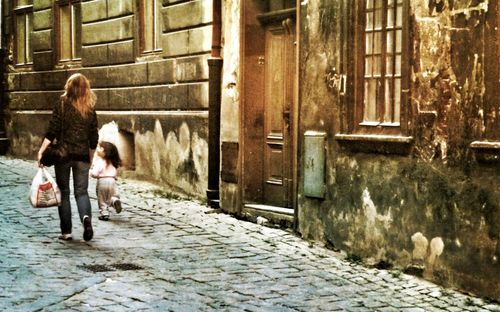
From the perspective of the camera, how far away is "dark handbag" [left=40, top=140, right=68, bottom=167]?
9.36 metres

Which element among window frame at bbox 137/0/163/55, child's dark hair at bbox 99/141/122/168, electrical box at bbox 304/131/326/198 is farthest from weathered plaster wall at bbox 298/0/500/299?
window frame at bbox 137/0/163/55

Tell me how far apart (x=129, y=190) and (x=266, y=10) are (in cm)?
420

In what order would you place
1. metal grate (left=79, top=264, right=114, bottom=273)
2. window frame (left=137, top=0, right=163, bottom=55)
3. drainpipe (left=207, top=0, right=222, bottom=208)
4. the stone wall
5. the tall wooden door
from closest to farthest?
metal grate (left=79, top=264, right=114, bottom=273), the tall wooden door, drainpipe (left=207, top=0, right=222, bottom=208), the stone wall, window frame (left=137, top=0, right=163, bottom=55)

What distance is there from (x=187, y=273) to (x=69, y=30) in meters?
11.5

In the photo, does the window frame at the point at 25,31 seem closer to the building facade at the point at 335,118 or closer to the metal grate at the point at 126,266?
the building facade at the point at 335,118

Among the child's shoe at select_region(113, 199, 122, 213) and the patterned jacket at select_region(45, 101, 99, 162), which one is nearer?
the patterned jacket at select_region(45, 101, 99, 162)

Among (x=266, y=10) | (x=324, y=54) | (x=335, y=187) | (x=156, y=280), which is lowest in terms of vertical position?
(x=156, y=280)

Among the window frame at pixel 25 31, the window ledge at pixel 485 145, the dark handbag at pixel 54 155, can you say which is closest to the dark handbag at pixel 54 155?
the dark handbag at pixel 54 155

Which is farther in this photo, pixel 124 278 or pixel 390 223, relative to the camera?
pixel 390 223

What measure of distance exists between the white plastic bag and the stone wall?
3920mm

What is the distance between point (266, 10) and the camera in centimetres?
1161

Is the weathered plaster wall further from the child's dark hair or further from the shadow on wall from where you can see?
the shadow on wall

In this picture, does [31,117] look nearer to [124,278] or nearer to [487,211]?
[124,278]

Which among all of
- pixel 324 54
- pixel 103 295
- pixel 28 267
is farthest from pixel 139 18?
pixel 103 295
